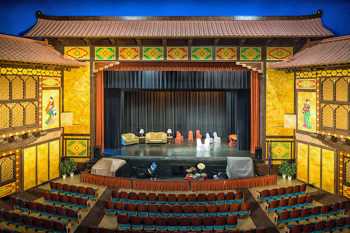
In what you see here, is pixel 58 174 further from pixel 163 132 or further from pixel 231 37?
pixel 231 37

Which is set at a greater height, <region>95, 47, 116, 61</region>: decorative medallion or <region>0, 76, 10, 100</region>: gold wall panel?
<region>95, 47, 116, 61</region>: decorative medallion

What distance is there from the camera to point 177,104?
27.4 meters

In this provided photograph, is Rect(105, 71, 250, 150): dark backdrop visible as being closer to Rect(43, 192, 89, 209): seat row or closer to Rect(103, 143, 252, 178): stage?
Rect(103, 143, 252, 178): stage

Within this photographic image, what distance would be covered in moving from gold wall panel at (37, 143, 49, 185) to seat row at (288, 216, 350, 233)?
11612 millimetres

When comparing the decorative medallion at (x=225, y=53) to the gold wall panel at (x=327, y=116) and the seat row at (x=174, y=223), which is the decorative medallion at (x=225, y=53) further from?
the seat row at (x=174, y=223)

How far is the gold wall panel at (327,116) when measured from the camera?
17.0 meters

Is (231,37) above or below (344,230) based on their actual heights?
above

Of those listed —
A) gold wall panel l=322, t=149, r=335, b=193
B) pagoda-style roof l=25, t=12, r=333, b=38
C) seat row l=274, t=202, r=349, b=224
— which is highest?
pagoda-style roof l=25, t=12, r=333, b=38

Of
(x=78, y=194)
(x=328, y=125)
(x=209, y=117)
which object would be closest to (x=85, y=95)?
(x=78, y=194)

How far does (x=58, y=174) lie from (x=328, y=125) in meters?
12.8

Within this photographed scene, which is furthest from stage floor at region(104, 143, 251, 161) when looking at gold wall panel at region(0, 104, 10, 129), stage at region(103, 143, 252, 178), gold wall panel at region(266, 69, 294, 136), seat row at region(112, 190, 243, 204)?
gold wall panel at region(0, 104, 10, 129)

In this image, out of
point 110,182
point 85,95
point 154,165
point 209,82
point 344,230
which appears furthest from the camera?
point 209,82

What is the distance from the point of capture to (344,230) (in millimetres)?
12656

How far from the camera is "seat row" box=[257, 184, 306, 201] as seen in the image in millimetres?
15659
